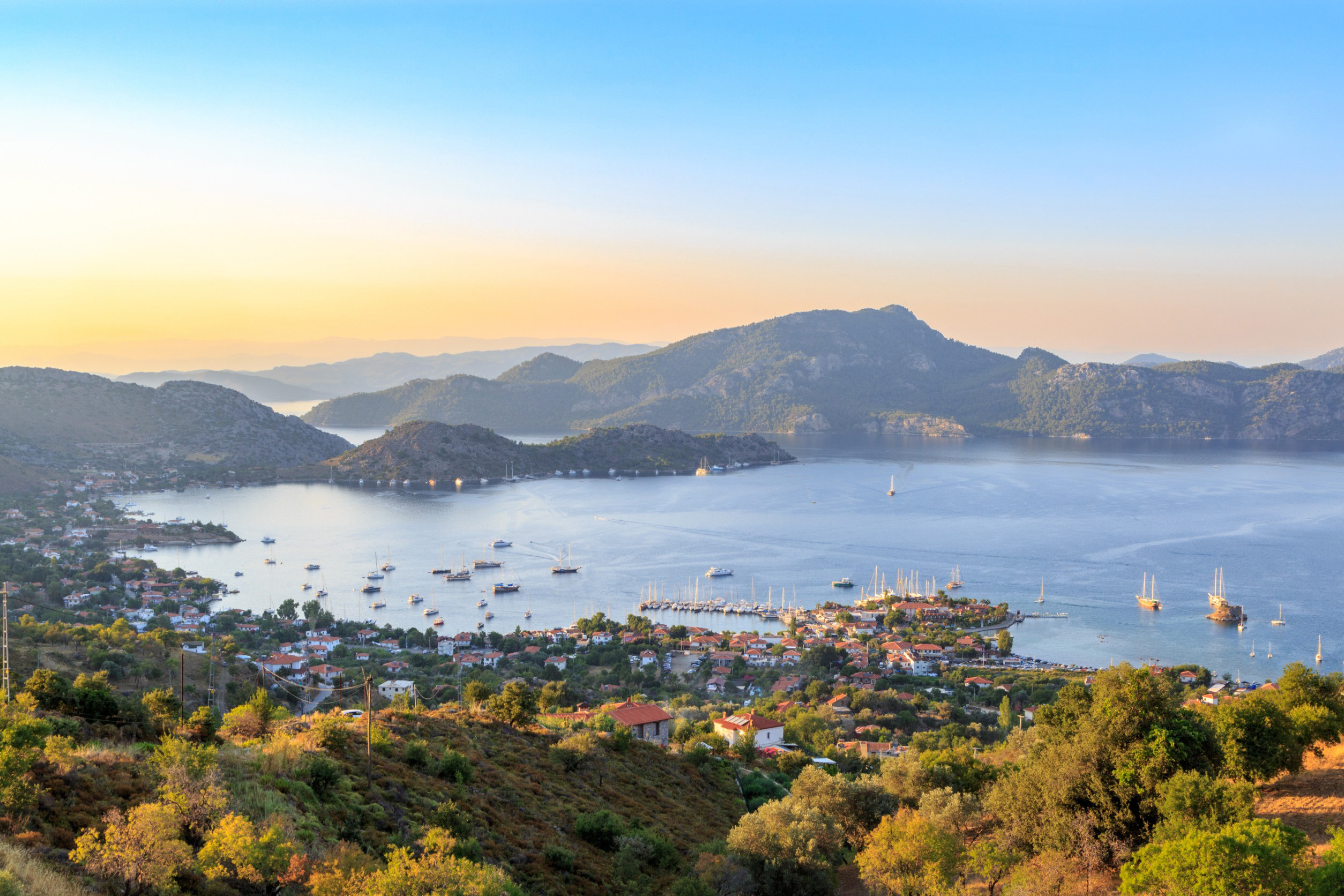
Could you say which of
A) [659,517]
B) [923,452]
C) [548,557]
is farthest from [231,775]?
[923,452]

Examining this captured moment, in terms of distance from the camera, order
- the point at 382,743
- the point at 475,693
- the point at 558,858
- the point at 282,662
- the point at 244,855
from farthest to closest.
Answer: the point at 282,662 < the point at 475,693 < the point at 382,743 < the point at 558,858 < the point at 244,855

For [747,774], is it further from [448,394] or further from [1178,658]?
[448,394]

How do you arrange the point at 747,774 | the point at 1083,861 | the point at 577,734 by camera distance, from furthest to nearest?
the point at 747,774 → the point at 577,734 → the point at 1083,861

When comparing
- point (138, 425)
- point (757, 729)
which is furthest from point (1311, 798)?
point (138, 425)

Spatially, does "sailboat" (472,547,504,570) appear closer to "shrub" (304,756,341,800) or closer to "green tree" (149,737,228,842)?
"shrub" (304,756,341,800)

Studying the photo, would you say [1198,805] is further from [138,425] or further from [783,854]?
[138,425]

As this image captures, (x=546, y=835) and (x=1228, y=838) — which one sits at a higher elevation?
(x=1228, y=838)
